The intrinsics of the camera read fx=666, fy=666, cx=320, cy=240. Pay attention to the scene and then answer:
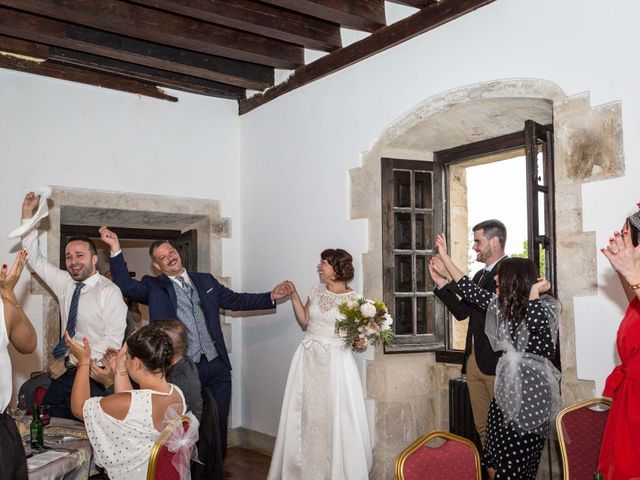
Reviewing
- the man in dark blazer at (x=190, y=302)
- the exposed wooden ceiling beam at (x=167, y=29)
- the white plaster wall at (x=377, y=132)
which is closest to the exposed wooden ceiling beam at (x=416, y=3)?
the white plaster wall at (x=377, y=132)

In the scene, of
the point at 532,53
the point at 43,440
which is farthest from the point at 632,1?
the point at 43,440

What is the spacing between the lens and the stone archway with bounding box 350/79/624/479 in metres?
3.51

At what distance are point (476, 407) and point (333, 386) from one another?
1.00 metres

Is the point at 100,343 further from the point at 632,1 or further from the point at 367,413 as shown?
the point at 632,1

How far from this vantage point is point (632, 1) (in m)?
3.36

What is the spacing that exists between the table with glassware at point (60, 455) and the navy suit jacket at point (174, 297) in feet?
5.90

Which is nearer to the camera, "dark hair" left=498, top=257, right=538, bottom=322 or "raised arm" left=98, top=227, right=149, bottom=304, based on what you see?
"dark hair" left=498, top=257, right=538, bottom=322

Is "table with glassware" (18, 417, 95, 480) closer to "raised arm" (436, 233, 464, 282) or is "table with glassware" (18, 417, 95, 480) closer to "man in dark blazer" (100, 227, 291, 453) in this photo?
"man in dark blazer" (100, 227, 291, 453)

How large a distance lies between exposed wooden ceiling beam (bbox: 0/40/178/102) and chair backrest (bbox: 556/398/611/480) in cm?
461

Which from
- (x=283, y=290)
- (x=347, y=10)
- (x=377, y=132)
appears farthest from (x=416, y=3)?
(x=283, y=290)

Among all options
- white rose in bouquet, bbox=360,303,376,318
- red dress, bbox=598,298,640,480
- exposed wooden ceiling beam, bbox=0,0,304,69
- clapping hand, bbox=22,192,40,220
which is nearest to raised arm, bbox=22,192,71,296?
clapping hand, bbox=22,192,40,220

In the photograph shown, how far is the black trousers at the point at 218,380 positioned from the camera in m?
5.12

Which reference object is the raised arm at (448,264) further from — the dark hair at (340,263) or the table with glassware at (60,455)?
the table with glassware at (60,455)

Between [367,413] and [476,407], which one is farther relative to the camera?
[367,413]
